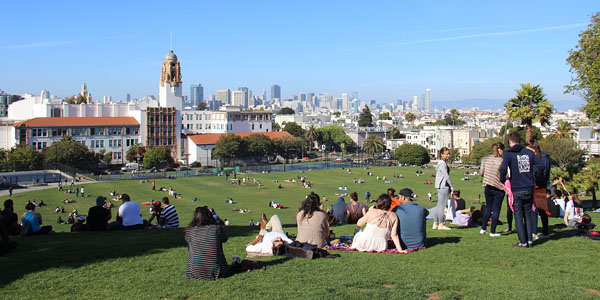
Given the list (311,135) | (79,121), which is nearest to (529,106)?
(79,121)

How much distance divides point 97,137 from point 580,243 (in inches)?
3369

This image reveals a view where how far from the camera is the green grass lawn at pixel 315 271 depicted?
762 cm

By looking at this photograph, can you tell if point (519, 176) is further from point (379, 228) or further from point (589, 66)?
point (589, 66)

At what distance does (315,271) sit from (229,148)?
83.9 metres

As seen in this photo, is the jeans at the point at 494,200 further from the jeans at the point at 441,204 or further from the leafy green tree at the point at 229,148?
the leafy green tree at the point at 229,148

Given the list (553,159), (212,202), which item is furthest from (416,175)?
(212,202)

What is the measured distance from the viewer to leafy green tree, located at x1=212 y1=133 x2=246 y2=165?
9162cm

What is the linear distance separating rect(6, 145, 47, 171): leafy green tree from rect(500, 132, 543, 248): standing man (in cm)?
6973

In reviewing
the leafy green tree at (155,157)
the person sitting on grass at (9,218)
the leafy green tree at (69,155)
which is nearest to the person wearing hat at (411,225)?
the person sitting on grass at (9,218)

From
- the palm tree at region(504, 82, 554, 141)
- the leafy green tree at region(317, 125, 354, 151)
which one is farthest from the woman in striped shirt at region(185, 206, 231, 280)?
the leafy green tree at region(317, 125, 354, 151)

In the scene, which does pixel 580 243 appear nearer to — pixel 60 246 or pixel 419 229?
pixel 419 229

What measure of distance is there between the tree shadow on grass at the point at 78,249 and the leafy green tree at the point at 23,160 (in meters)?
62.5

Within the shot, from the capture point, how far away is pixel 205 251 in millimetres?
8141

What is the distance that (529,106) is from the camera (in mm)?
35094
